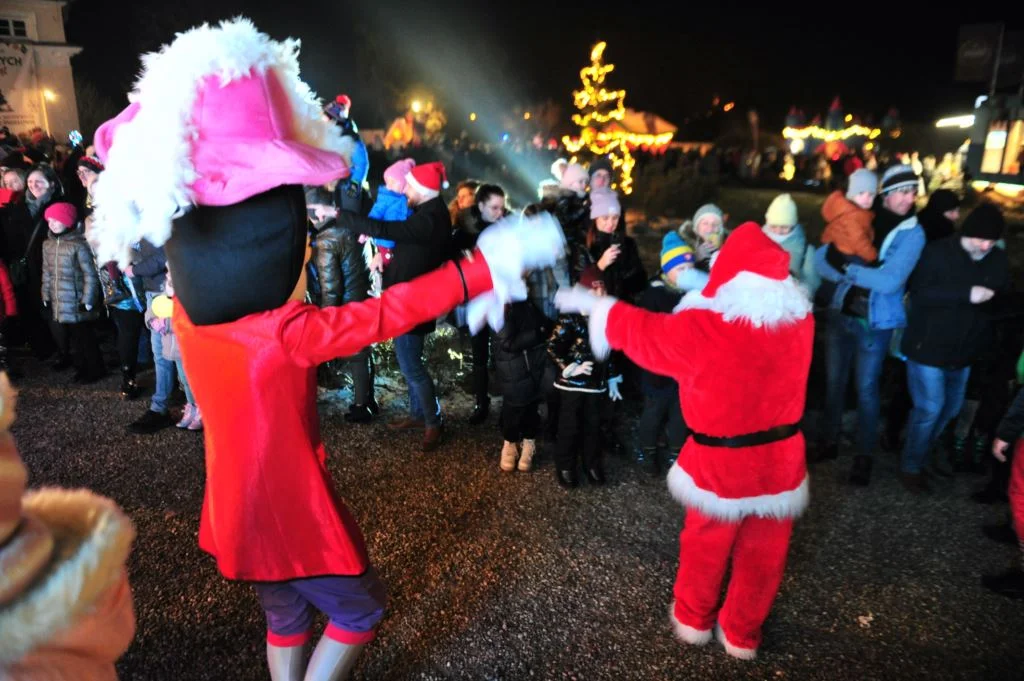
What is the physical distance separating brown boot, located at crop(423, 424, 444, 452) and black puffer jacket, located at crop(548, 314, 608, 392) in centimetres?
123

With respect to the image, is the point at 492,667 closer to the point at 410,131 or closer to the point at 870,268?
the point at 870,268

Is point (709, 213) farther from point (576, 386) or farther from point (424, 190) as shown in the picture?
point (424, 190)

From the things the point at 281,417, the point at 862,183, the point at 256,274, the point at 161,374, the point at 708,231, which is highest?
the point at 862,183

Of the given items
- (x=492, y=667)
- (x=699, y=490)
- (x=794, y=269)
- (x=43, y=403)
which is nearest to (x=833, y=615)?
(x=699, y=490)

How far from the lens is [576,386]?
443cm

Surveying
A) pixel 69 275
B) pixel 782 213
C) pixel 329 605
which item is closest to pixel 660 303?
pixel 782 213

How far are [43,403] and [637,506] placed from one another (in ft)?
17.6

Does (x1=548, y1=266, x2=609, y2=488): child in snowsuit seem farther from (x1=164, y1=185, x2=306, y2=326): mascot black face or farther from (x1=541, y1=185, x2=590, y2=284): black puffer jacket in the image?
(x1=164, y1=185, x2=306, y2=326): mascot black face

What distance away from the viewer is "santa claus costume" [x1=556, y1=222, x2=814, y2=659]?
2662 millimetres

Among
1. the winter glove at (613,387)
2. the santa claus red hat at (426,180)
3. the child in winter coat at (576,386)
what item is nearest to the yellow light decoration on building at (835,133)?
the santa claus red hat at (426,180)

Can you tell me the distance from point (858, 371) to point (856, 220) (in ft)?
3.68

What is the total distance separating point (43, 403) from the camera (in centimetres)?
599

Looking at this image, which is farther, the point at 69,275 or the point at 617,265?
the point at 69,275

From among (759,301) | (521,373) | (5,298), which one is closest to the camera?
(759,301)
